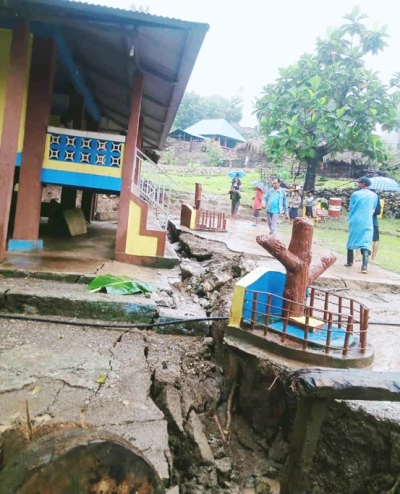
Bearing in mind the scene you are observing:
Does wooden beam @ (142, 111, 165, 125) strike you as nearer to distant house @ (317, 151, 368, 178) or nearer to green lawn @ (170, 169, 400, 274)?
green lawn @ (170, 169, 400, 274)

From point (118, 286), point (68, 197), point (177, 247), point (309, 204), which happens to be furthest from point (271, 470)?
point (309, 204)

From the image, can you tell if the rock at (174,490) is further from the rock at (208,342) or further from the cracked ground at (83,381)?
the rock at (208,342)

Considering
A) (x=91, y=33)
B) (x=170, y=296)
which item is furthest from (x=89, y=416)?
(x=91, y=33)

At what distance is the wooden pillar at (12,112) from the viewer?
18.4 feet

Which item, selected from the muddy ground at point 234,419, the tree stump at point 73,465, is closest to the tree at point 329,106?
the muddy ground at point 234,419

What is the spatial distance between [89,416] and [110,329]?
167cm

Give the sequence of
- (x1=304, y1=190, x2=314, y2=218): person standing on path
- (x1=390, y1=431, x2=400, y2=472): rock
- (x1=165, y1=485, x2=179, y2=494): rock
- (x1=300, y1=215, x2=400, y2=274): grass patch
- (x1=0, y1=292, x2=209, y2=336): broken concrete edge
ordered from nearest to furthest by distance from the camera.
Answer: (x1=165, y1=485, x2=179, y2=494): rock < (x1=390, y1=431, x2=400, y2=472): rock < (x1=0, y1=292, x2=209, y2=336): broken concrete edge < (x1=300, y1=215, x2=400, y2=274): grass patch < (x1=304, y1=190, x2=314, y2=218): person standing on path

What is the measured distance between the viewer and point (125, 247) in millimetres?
6797

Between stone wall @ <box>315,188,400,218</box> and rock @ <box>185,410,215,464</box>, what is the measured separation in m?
20.1

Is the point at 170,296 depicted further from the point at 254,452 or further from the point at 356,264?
the point at 356,264

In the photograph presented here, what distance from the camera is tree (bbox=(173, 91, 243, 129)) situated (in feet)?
166

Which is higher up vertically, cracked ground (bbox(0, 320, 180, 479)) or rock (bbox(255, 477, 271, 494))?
cracked ground (bbox(0, 320, 180, 479))

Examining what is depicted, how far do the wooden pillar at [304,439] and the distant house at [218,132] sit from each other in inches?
1602

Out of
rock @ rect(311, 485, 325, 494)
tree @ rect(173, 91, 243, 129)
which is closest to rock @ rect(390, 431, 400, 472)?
rock @ rect(311, 485, 325, 494)
